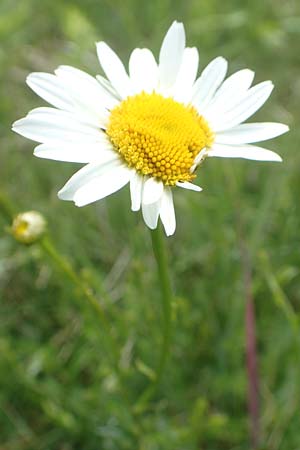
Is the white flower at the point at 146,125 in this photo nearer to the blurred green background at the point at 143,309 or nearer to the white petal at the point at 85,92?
the white petal at the point at 85,92

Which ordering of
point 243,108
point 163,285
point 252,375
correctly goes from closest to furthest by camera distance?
1. point 163,285
2. point 243,108
3. point 252,375

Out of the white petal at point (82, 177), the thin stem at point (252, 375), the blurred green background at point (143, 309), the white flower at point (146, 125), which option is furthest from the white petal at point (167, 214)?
the thin stem at point (252, 375)

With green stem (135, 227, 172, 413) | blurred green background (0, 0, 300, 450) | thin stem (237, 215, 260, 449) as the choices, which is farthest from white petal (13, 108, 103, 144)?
thin stem (237, 215, 260, 449)

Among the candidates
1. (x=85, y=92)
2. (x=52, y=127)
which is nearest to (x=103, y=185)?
(x=52, y=127)

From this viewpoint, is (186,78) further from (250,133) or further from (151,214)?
(151,214)

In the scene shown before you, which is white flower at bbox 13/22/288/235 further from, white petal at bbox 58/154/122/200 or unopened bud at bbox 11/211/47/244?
unopened bud at bbox 11/211/47/244

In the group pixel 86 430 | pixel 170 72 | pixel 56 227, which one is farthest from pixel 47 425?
pixel 170 72
